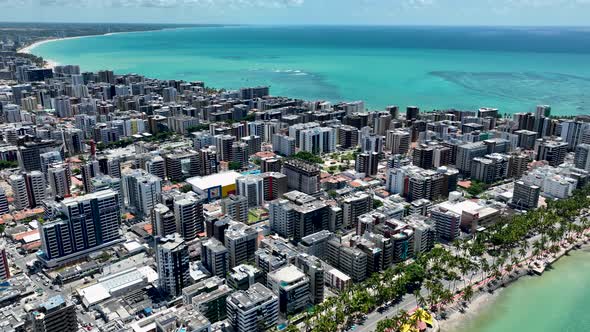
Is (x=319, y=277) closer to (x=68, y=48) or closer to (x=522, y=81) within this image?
(x=522, y=81)

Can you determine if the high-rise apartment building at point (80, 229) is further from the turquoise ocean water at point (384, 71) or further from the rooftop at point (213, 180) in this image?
the turquoise ocean water at point (384, 71)

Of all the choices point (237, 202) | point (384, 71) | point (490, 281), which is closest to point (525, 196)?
point (490, 281)

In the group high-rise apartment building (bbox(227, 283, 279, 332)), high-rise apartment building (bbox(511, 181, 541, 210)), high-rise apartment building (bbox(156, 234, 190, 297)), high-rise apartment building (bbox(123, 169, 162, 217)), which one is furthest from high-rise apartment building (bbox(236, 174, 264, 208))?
high-rise apartment building (bbox(511, 181, 541, 210))

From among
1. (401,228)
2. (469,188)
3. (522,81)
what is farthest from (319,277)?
(522,81)

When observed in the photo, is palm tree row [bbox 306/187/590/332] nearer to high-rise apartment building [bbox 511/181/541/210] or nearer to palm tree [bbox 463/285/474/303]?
palm tree [bbox 463/285/474/303]

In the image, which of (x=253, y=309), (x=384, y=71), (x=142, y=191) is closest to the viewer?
(x=253, y=309)

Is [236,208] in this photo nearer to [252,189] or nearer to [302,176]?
[252,189]

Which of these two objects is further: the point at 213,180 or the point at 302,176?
the point at 213,180
